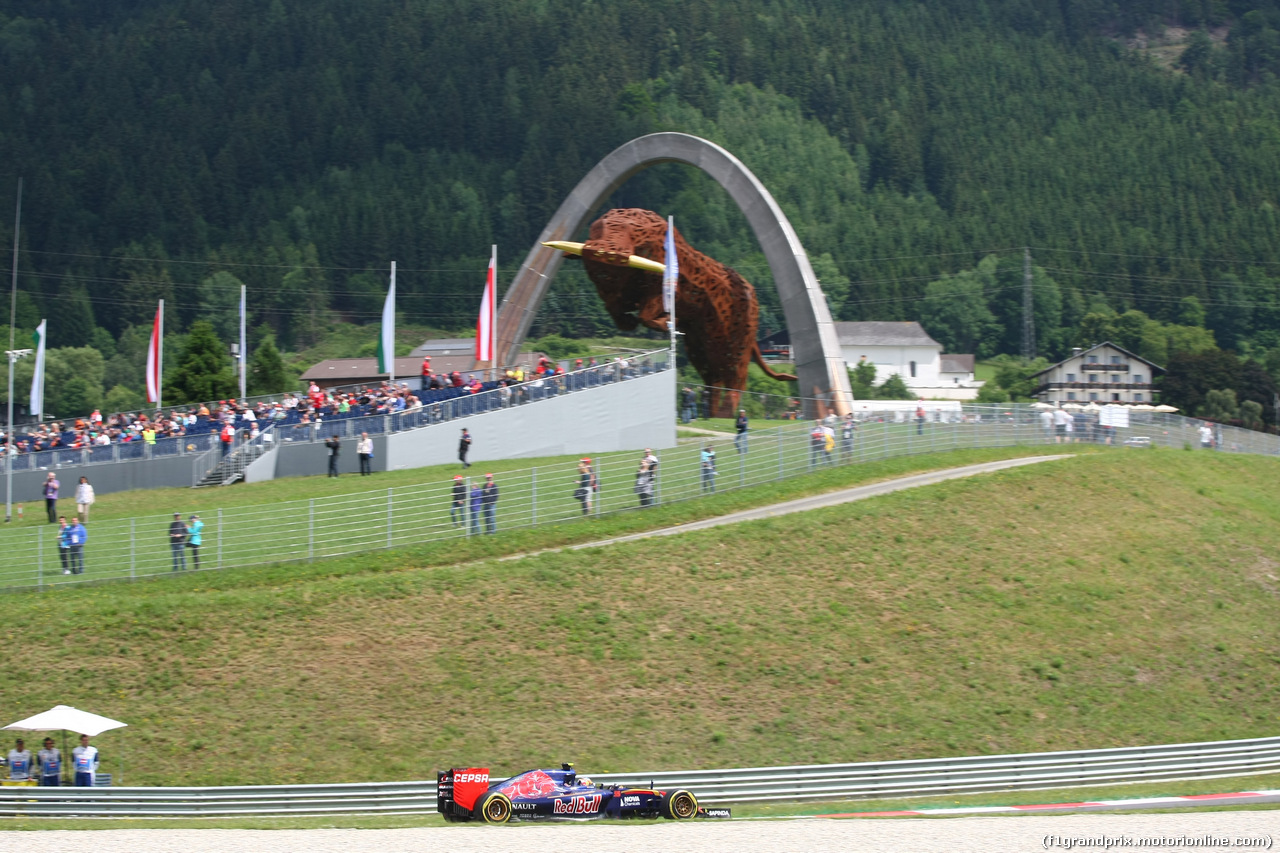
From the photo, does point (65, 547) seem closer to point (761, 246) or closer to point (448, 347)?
point (761, 246)

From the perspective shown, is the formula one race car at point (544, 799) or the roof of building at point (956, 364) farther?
the roof of building at point (956, 364)

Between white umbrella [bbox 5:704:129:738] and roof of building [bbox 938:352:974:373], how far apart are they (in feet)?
339

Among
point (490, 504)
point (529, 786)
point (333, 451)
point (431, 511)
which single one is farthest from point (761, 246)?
point (529, 786)

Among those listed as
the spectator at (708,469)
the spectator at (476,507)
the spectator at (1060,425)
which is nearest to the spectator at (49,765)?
the spectator at (476,507)

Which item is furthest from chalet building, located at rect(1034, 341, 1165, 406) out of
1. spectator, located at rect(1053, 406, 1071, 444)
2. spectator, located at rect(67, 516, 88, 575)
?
spectator, located at rect(67, 516, 88, 575)

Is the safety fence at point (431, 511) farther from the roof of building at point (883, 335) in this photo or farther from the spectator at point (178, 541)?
the roof of building at point (883, 335)

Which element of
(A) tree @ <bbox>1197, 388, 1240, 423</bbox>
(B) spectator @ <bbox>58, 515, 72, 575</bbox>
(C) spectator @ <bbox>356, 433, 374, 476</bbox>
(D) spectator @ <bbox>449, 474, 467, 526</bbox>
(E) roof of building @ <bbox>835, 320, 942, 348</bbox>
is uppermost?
(E) roof of building @ <bbox>835, 320, 942, 348</bbox>

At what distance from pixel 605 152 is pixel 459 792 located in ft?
453

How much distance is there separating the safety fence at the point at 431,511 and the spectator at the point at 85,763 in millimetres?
7149

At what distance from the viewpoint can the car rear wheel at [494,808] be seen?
1894cm

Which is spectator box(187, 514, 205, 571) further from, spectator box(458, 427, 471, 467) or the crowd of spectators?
the crowd of spectators

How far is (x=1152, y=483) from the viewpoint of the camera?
1492 inches

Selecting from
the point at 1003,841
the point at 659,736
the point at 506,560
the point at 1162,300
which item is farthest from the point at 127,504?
the point at 1162,300

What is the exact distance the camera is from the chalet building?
10188 cm
